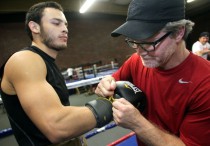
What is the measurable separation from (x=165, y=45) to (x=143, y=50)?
4.7 inches

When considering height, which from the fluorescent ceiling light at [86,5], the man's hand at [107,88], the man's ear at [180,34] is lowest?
the man's hand at [107,88]

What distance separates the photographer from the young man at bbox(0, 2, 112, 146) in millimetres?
1117

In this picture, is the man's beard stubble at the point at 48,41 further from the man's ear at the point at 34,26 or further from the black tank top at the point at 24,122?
the black tank top at the point at 24,122

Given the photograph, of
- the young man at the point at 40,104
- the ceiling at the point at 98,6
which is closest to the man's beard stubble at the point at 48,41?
the young man at the point at 40,104

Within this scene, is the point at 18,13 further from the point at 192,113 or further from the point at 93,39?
the point at 192,113

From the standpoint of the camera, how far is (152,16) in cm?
105

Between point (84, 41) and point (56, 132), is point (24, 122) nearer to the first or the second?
point (56, 132)

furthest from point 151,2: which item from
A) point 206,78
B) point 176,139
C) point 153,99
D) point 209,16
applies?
point 209,16

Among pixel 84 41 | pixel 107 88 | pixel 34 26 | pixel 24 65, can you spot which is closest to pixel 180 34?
pixel 107 88

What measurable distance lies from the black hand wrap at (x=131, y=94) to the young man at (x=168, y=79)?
2.2 inches

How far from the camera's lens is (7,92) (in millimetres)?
1400

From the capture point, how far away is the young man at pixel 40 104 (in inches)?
44.0

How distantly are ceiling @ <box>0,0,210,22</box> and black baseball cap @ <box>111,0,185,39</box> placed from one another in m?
8.92

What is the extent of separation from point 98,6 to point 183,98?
10.6m
